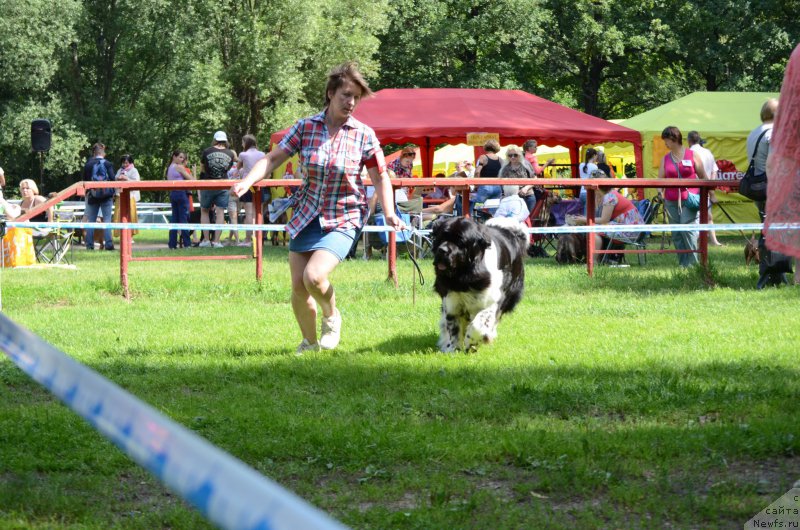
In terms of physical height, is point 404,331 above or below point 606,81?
below

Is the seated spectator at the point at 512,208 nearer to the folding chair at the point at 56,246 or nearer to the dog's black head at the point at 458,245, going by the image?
the folding chair at the point at 56,246

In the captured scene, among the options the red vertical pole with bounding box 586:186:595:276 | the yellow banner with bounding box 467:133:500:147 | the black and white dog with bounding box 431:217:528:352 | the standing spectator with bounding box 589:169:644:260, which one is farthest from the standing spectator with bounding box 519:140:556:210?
the black and white dog with bounding box 431:217:528:352

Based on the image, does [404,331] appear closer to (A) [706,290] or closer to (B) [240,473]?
(A) [706,290]

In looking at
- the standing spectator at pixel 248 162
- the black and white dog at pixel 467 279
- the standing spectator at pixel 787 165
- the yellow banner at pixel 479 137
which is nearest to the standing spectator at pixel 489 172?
the yellow banner at pixel 479 137

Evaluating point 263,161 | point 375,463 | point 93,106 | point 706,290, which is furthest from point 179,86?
point 375,463

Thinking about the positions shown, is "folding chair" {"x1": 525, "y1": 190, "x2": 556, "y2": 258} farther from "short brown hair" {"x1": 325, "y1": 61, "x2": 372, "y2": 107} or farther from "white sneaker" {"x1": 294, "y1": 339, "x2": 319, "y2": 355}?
"short brown hair" {"x1": 325, "y1": 61, "x2": 372, "y2": 107}

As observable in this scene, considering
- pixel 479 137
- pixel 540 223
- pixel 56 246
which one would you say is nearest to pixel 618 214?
pixel 540 223

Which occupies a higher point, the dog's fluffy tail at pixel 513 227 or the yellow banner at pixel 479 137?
the yellow banner at pixel 479 137

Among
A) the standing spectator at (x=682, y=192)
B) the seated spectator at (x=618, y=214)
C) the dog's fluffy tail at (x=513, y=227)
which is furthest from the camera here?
the seated spectator at (x=618, y=214)

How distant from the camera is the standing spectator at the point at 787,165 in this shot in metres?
3.38

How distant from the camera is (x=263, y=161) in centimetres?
647

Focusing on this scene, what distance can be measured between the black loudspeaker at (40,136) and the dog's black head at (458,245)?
14.0 meters

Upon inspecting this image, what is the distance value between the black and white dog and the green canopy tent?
15.7 meters

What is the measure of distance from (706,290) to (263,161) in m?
5.56
